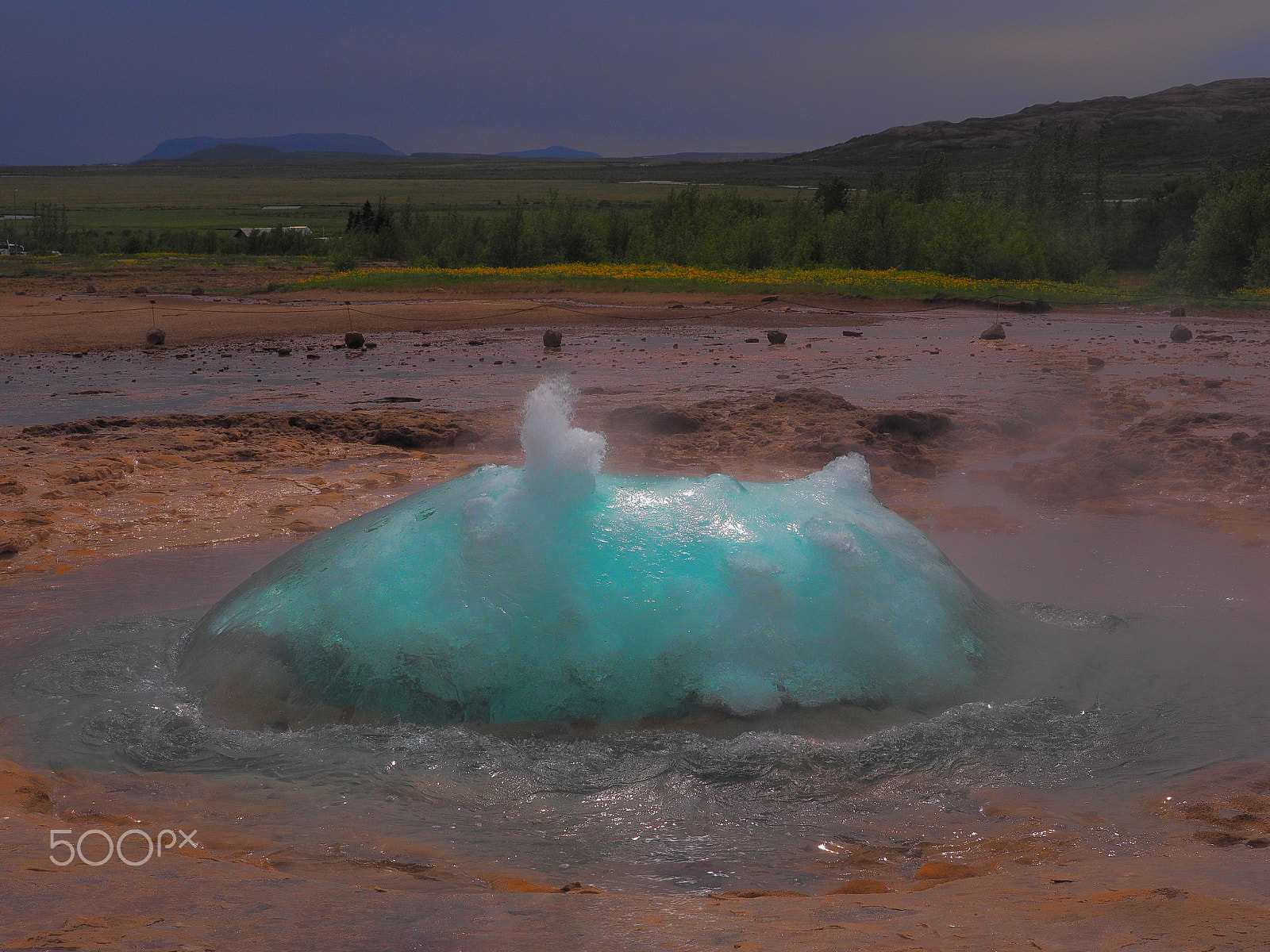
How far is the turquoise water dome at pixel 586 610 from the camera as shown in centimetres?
352

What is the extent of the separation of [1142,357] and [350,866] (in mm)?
12596

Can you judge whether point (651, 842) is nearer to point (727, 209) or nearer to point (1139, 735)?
point (1139, 735)

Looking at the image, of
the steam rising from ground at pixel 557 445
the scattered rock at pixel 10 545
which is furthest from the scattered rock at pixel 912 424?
the scattered rock at pixel 10 545

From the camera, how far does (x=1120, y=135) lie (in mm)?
105812

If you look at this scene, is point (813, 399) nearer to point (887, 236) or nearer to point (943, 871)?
point (943, 871)

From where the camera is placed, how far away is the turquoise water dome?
3.52 metres

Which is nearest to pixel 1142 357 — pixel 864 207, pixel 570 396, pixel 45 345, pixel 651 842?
pixel 570 396

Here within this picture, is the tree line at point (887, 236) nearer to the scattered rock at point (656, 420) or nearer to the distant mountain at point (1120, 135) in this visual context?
the scattered rock at point (656, 420)

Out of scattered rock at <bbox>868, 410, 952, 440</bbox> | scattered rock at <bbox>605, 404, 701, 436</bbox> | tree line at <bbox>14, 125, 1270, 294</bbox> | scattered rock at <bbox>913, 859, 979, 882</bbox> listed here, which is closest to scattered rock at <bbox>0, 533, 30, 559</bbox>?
scattered rock at <bbox>605, 404, 701, 436</bbox>

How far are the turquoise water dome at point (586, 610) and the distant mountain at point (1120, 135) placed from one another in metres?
85.8

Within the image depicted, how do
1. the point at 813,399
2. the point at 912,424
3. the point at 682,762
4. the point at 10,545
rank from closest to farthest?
the point at 682,762 < the point at 10,545 < the point at 912,424 < the point at 813,399

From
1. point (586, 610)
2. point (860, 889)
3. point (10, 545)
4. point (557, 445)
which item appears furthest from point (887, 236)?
point (860, 889)

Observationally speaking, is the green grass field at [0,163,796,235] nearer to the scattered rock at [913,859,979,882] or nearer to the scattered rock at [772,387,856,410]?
the scattered rock at [772,387,856,410]

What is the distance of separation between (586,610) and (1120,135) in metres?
118
